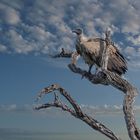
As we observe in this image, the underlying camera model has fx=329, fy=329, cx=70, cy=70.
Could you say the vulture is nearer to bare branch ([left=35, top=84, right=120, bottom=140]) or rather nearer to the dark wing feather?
the dark wing feather

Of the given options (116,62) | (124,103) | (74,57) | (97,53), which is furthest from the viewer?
(97,53)

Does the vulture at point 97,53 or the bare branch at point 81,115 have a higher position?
the vulture at point 97,53

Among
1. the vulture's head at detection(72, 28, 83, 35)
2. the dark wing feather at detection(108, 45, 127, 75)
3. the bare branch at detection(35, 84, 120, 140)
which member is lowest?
the bare branch at detection(35, 84, 120, 140)

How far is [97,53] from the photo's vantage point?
10.9m

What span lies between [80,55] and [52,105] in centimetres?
250

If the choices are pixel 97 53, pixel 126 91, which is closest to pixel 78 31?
pixel 97 53

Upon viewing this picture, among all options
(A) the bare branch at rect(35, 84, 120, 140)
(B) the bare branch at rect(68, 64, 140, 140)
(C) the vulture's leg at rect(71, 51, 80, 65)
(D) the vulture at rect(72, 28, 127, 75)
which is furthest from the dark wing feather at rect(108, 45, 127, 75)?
(A) the bare branch at rect(35, 84, 120, 140)

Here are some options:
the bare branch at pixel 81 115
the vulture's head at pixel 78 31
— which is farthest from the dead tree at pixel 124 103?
the vulture's head at pixel 78 31

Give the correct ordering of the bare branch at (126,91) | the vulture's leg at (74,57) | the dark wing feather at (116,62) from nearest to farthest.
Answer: the bare branch at (126,91)
the vulture's leg at (74,57)
the dark wing feather at (116,62)

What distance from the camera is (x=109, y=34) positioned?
9.34m

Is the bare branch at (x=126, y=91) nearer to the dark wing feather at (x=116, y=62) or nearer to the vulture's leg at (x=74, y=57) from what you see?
the vulture's leg at (x=74, y=57)

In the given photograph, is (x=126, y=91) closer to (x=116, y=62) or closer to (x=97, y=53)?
(x=116, y=62)

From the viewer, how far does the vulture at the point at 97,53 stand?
417 inches

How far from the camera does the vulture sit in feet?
34.8
